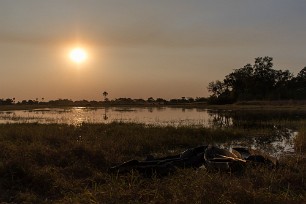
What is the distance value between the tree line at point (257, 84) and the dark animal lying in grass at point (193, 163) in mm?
80262

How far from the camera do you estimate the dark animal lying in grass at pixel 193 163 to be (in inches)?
393

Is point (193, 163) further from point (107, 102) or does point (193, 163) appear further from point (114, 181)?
point (107, 102)

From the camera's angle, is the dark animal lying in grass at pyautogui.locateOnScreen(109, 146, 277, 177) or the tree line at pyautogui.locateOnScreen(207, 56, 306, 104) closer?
the dark animal lying in grass at pyautogui.locateOnScreen(109, 146, 277, 177)

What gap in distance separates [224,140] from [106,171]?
10.3m

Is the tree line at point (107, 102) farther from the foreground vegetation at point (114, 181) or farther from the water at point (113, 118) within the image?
the foreground vegetation at point (114, 181)

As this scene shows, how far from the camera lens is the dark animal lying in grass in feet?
32.7

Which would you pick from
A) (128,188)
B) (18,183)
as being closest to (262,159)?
(128,188)

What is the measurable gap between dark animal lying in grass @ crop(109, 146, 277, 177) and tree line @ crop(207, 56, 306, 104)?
80262 mm

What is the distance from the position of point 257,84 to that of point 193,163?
8741 cm

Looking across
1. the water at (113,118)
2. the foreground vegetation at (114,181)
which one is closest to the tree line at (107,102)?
the water at (113,118)

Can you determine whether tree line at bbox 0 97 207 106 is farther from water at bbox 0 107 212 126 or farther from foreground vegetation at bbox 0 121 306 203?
foreground vegetation at bbox 0 121 306 203

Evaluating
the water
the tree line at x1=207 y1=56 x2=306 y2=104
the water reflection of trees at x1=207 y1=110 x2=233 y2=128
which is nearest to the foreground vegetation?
the water reflection of trees at x1=207 y1=110 x2=233 y2=128

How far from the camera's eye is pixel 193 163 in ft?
35.6

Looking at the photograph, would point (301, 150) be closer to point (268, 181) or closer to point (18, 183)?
point (268, 181)
